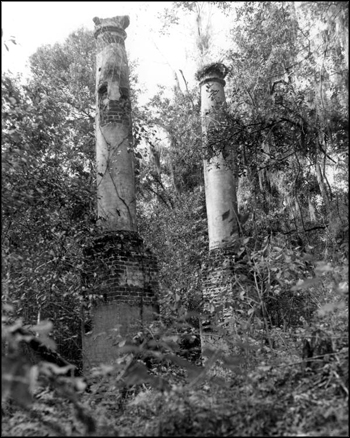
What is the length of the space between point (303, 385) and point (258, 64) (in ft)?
19.2

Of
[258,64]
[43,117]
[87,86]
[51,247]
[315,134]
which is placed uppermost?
[87,86]

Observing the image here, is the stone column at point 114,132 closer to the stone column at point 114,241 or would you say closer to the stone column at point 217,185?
the stone column at point 114,241

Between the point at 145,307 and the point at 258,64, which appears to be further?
the point at 258,64

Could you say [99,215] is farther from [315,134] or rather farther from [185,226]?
[185,226]

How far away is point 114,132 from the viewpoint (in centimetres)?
782

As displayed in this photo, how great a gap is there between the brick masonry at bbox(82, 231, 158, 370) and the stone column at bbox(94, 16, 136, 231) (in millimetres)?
417

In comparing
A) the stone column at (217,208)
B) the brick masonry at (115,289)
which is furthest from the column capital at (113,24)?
the brick masonry at (115,289)

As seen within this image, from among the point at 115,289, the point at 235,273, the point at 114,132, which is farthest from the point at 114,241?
the point at 235,273

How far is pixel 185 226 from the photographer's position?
14469mm

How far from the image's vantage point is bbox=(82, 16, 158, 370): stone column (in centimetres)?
672

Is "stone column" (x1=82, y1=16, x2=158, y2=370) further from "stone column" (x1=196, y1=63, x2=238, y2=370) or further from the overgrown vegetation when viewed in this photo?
"stone column" (x1=196, y1=63, x2=238, y2=370)

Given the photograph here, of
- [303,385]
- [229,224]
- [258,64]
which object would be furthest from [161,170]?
[303,385]

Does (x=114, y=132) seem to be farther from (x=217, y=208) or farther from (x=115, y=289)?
(x=217, y=208)

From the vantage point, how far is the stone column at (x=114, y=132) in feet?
24.5
